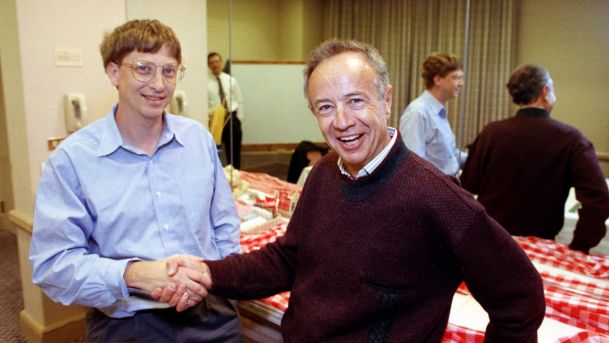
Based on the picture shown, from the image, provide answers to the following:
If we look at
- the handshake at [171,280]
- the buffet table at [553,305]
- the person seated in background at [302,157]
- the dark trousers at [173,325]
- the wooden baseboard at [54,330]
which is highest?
the person seated in background at [302,157]

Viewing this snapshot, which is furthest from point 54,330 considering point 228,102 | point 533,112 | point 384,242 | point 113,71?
point 533,112

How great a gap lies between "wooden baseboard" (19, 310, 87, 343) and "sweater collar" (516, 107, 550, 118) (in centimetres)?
234

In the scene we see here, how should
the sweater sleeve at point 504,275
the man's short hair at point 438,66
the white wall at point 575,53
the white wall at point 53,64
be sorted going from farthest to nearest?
the white wall at point 53,64 → the man's short hair at point 438,66 → the white wall at point 575,53 → the sweater sleeve at point 504,275

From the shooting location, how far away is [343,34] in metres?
2.29

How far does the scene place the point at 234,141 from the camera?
2.87 meters

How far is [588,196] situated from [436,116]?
80cm

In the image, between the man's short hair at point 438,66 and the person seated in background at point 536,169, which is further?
the man's short hair at point 438,66

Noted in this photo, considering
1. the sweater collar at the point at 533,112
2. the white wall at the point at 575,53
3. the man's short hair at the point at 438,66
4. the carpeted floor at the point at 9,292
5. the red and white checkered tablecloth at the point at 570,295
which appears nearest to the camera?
the red and white checkered tablecloth at the point at 570,295

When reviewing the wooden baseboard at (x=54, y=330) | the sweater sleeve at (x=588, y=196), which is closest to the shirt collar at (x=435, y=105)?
the sweater sleeve at (x=588, y=196)

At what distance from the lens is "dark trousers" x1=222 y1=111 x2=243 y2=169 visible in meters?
2.85

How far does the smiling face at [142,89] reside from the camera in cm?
140

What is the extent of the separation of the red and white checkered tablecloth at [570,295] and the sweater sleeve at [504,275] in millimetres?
324

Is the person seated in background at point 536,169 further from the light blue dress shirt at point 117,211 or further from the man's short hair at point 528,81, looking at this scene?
the light blue dress shirt at point 117,211

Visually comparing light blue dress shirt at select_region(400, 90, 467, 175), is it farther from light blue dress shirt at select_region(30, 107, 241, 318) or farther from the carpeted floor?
the carpeted floor
